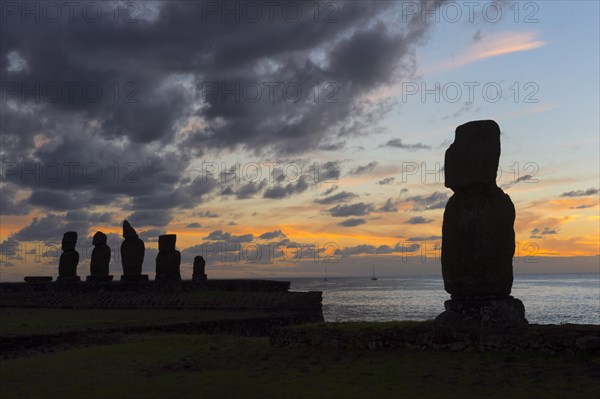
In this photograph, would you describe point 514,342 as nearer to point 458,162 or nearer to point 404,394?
point 404,394

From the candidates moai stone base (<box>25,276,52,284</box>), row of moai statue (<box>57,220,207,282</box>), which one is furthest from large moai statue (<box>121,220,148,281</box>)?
moai stone base (<box>25,276,52,284</box>)

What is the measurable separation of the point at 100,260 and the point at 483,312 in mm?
35485

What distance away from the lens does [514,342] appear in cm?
1319

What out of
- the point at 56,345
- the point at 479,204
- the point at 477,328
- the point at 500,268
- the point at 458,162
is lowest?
the point at 56,345

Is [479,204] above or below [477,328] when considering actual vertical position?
above

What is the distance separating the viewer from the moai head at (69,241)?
4731 centimetres

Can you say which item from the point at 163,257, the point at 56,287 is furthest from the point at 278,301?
the point at 56,287

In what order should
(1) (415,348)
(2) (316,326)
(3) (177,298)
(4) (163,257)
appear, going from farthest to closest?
(4) (163,257)
(3) (177,298)
(2) (316,326)
(1) (415,348)

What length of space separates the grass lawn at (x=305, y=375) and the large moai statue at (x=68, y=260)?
31.0 m

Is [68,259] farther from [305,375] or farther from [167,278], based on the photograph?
[305,375]

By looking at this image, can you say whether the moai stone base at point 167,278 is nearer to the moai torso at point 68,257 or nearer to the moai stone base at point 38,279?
the moai torso at point 68,257

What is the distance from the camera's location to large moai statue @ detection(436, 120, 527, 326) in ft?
50.0

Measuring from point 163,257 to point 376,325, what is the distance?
29.5 metres

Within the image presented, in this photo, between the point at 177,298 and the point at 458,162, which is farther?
the point at 177,298
